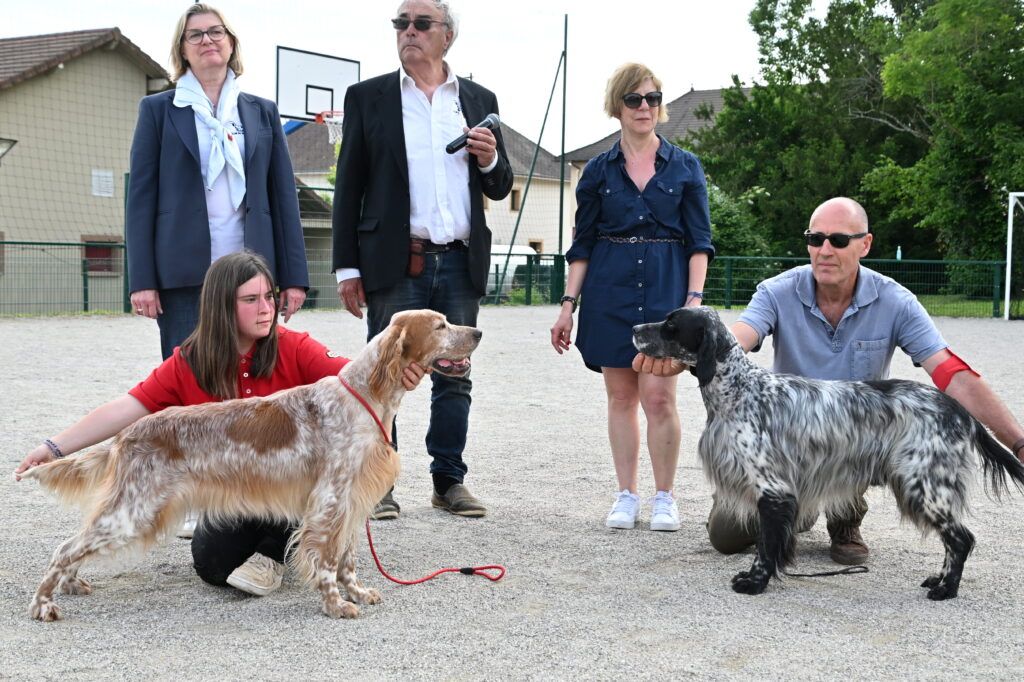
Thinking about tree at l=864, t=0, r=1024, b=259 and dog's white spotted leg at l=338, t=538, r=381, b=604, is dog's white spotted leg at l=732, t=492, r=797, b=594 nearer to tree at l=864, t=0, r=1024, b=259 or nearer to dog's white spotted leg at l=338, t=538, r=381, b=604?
dog's white spotted leg at l=338, t=538, r=381, b=604

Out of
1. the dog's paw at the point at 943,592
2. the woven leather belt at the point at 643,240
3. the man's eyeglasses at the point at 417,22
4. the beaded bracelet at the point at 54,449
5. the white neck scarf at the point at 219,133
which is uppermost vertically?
the man's eyeglasses at the point at 417,22

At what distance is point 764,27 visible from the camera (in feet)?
153

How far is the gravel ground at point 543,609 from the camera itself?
3.43 m

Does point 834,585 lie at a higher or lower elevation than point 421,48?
lower

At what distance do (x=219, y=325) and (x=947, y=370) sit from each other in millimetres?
2923

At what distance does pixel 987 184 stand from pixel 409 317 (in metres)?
31.3

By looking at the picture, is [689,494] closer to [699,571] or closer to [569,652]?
[699,571]

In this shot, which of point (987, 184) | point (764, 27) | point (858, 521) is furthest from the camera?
point (764, 27)

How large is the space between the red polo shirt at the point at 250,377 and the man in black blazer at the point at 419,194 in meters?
0.91

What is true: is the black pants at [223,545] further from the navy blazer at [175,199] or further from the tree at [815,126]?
the tree at [815,126]

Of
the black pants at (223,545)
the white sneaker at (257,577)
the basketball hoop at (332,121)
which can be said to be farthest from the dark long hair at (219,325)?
the basketball hoop at (332,121)

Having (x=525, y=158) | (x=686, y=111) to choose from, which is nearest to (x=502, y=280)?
(x=525, y=158)

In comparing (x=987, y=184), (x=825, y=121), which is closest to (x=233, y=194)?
(x=987, y=184)

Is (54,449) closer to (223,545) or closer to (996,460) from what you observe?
(223,545)
